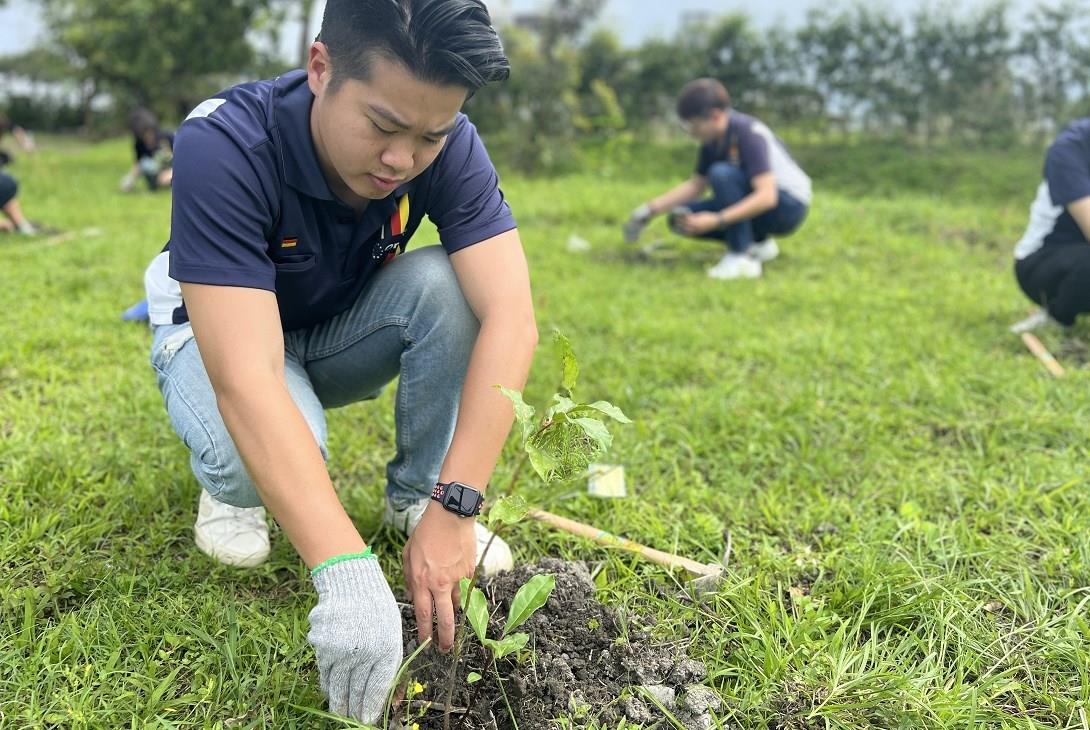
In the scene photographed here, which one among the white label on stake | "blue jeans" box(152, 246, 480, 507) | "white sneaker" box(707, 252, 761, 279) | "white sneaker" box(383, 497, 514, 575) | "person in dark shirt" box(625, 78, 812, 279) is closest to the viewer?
"blue jeans" box(152, 246, 480, 507)

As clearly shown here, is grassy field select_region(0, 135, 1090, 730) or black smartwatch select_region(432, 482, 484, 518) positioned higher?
black smartwatch select_region(432, 482, 484, 518)

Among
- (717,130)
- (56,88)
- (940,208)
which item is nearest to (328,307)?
(717,130)

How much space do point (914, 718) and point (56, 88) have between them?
26.1 metres

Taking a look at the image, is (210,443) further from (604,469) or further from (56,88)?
(56,88)

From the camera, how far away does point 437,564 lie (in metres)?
1.46

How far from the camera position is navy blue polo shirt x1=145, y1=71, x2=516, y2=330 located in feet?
4.67

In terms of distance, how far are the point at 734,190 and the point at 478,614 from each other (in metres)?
4.30

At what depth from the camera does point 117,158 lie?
41.0 feet

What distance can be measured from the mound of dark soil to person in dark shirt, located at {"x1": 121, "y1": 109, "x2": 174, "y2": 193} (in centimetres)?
799

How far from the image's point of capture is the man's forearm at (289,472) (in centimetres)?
134

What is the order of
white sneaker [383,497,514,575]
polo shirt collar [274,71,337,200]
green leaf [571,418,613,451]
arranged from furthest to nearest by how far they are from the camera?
white sneaker [383,497,514,575], polo shirt collar [274,71,337,200], green leaf [571,418,613,451]

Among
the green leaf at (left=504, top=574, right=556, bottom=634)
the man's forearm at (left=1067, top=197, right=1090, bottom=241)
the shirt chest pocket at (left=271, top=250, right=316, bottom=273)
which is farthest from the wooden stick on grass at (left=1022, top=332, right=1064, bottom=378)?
the shirt chest pocket at (left=271, top=250, right=316, bottom=273)

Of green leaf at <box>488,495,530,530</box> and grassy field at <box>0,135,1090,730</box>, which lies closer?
green leaf at <box>488,495,530,530</box>

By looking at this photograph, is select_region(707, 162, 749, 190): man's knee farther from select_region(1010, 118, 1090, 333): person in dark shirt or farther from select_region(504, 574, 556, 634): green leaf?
select_region(504, 574, 556, 634): green leaf
